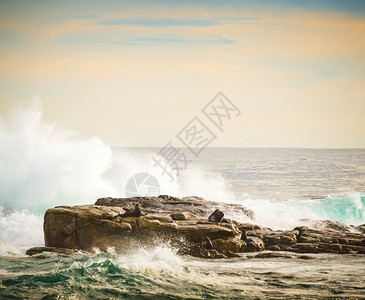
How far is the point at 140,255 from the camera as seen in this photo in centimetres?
1264

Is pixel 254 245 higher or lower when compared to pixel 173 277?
higher

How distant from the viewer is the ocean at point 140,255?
9.34 meters

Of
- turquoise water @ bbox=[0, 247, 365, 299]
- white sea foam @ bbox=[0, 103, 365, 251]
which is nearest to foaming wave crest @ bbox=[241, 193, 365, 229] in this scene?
white sea foam @ bbox=[0, 103, 365, 251]

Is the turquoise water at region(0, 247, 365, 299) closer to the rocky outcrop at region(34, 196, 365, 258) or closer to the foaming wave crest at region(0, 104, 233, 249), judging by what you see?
the rocky outcrop at region(34, 196, 365, 258)

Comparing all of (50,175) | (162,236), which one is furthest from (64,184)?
(162,236)

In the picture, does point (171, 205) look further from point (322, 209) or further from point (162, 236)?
point (322, 209)

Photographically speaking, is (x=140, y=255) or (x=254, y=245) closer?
(x=140, y=255)

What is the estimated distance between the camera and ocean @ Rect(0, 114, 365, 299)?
9.34m

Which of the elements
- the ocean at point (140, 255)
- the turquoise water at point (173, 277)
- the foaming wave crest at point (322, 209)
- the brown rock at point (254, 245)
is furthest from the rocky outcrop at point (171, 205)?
the foaming wave crest at point (322, 209)

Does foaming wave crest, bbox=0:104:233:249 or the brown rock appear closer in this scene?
the brown rock

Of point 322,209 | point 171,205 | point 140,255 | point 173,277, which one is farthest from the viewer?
point 322,209

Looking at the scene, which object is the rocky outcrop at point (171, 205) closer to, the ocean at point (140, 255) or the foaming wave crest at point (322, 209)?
the ocean at point (140, 255)

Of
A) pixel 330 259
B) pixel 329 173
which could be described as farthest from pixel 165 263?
pixel 329 173

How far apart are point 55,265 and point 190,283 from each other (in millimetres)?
3799
